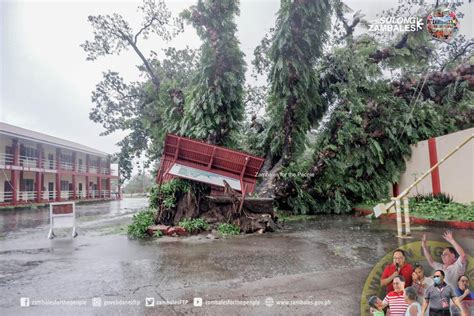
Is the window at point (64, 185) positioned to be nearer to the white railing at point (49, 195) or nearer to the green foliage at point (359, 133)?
the white railing at point (49, 195)

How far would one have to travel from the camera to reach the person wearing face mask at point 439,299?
5.98 feet

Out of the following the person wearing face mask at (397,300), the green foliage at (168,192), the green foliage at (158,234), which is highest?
the green foliage at (168,192)

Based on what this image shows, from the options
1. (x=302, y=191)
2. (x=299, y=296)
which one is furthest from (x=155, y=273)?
(x=302, y=191)

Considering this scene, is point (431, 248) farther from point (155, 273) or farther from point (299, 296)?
point (155, 273)

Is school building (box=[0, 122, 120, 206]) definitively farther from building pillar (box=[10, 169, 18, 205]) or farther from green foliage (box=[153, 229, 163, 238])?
green foliage (box=[153, 229, 163, 238])

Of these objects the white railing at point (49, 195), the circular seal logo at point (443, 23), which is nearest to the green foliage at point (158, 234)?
the circular seal logo at point (443, 23)

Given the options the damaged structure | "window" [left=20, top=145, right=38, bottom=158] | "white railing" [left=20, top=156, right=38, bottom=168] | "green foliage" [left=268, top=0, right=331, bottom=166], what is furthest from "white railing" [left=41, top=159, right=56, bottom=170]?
"green foliage" [left=268, top=0, right=331, bottom=166]

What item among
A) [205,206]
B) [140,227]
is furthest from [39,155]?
[205,206]

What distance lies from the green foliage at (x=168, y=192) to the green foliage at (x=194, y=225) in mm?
592

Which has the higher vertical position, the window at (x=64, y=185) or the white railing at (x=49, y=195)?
the window at (x=64, y=185)

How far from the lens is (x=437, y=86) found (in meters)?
9.78

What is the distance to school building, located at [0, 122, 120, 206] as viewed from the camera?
16.4 meters

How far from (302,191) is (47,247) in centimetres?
781

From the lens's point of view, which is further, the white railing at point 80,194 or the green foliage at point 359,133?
the white railing at point 80,194
